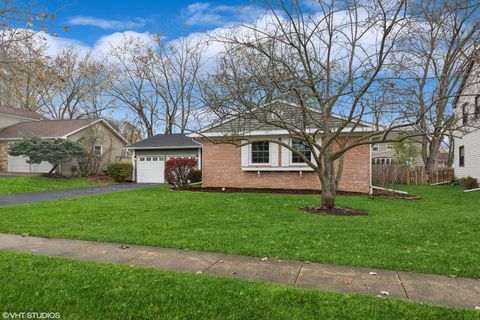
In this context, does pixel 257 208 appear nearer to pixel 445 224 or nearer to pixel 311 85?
pixel 311 85

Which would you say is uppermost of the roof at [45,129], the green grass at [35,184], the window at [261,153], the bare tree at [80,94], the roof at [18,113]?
the bare tree at [80,94]

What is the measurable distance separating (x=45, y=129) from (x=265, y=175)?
63.1 ft

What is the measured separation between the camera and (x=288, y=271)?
4.50m

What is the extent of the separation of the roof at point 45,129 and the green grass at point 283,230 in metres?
15.6

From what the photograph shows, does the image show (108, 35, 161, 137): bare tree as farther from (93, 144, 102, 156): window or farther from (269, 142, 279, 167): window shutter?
(269, 142, 279, 167): window shutter

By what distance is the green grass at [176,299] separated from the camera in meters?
3.22

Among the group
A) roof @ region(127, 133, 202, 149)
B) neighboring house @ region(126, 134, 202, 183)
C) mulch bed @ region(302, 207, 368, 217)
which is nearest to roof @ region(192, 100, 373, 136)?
mulch bed @ region(302, 207, 368, 217)

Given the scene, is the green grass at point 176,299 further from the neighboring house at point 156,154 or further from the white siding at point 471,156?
the white siding at point 471,156

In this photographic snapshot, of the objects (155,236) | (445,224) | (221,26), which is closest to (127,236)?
(155,236)

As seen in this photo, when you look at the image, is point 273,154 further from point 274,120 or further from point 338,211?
point 338,211

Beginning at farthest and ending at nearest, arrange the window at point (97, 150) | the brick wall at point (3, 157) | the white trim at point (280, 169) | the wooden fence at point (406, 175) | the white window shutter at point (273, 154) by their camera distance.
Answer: the window at point (97, 150) < the brick wall at point (3, 157) < the wooden fence at point (406, 175) < the white window shutter at point (273, 154) < the white trim at point (280, 169)

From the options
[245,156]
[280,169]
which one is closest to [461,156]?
[280,169]

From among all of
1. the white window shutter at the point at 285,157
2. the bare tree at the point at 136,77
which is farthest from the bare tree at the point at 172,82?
the white window shutter at the point at 285,157

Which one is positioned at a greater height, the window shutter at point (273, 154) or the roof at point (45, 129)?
the roof at point (45, 129)
